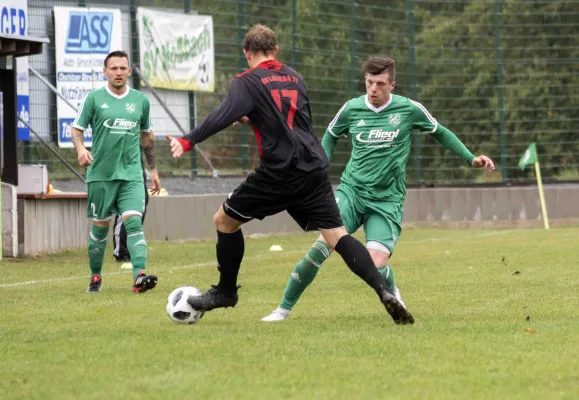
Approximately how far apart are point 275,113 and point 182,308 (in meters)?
1.36

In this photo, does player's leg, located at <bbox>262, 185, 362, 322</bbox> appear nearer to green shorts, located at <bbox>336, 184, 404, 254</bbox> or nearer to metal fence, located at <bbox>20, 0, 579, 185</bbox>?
green shorts, located at <bbox>336, 184, 404, 254</bbox>

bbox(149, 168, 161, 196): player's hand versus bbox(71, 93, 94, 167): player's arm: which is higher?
bbox(71, 93, 94, 167): player's arm

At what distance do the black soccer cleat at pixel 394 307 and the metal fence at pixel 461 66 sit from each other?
54.9 feet

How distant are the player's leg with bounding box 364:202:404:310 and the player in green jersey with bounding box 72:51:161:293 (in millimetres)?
2930

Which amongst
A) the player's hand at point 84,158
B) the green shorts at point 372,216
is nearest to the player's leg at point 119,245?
the player's hand at point 84,158

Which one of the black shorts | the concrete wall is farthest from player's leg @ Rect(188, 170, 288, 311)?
the concrete wall

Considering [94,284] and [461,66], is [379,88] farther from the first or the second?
[461,66]

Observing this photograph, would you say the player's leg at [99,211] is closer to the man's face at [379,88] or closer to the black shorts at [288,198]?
the man's face at [379,88]

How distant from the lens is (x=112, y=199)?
11039 mm

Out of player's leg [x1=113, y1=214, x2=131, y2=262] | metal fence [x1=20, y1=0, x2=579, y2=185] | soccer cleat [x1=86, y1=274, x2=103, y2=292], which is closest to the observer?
soccer cleat [x1=86, y1=274, x2=103, y2=292]

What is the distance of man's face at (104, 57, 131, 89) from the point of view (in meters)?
10.9

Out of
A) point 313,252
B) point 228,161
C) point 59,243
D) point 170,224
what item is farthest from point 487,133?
point 313,252

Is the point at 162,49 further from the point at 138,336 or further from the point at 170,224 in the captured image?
the point at 138,336

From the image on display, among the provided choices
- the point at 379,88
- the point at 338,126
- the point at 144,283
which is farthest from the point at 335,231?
the point at 144,283
